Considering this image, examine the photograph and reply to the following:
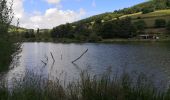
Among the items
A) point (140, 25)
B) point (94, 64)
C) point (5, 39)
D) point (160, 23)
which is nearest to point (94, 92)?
point (5, 39)

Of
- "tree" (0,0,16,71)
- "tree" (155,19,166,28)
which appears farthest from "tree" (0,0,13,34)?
"tree" (155,19,166,28)

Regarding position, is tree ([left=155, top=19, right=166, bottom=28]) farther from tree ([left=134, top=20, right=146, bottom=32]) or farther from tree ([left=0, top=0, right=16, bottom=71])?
tree ([left=0, top=0, right=16, bottom=71])

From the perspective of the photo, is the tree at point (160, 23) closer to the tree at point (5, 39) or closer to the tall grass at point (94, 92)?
the tree at point (5, 39)

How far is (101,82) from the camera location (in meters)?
15.7

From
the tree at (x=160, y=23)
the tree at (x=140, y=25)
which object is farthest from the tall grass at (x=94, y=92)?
the tree at (x=140, y=25)

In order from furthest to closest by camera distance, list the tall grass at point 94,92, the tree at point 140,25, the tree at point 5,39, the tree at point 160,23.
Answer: the tree at point 140,25
the tree at point 160,23
the tree at point 5,39
the tall grass at point 94,92

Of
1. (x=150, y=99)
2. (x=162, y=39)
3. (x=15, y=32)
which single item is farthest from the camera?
(x=162, y=39)

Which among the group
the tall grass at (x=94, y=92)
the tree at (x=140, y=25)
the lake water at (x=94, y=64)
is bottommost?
the lake water at (x=94, y=64)

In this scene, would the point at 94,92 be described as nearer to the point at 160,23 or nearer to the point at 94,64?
the point at 94,64

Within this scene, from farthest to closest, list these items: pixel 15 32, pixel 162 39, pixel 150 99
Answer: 1. pixel 162 39
2. pixel 15 32
3. pixel 150 99

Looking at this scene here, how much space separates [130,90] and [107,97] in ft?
3.88

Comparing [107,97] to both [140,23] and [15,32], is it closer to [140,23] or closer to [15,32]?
[15,32]

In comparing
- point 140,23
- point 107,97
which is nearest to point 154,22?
point 140,23

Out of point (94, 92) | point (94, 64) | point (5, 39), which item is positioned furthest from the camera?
point (94, 64)
